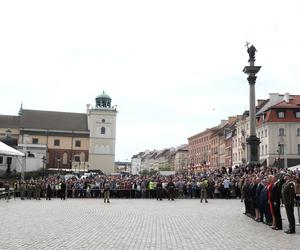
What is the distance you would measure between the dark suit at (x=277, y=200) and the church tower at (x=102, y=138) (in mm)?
98008

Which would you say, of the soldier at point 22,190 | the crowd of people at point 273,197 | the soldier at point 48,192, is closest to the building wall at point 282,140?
the soldier at point 48,192

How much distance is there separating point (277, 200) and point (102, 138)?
99226 mm

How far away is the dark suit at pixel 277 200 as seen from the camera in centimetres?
1385

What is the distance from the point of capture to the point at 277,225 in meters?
13.8

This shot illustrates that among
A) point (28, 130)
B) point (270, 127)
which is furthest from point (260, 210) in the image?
point (28, 130)

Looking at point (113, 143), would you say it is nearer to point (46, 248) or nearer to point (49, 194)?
point (49, 194)

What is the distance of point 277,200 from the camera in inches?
552

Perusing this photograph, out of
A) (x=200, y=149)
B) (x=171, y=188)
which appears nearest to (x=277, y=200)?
(x=171, y=188)

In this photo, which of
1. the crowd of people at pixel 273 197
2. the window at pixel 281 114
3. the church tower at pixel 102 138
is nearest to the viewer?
the crowd of people at pixel 273 197

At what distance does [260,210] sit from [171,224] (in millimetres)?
3344

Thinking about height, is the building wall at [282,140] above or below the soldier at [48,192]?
above

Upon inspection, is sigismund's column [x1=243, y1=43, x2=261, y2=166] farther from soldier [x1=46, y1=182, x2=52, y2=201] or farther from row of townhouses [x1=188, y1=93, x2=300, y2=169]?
row of townhouses [x1=188, y1=93, x2=300, y2=169]

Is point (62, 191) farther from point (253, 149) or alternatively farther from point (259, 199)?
point (259, 199)

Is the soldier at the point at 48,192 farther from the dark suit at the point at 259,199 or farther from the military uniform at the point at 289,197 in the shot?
the military uniform at the point at 289,197
